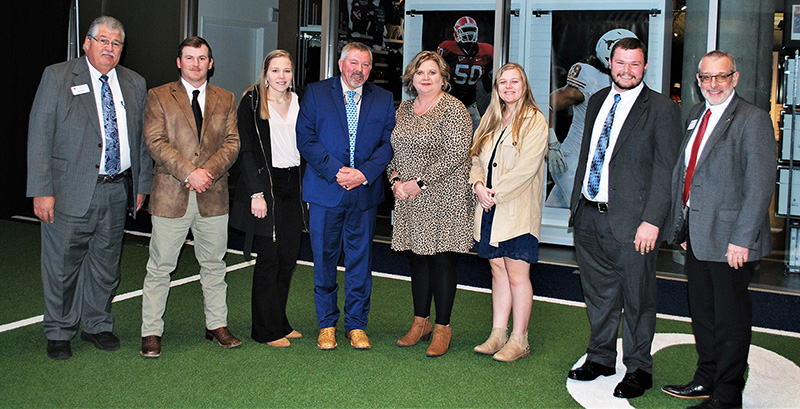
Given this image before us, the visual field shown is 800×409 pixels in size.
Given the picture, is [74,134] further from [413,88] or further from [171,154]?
[413,88]

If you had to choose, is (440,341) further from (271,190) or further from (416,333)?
(271,190)

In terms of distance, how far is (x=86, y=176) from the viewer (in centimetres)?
393

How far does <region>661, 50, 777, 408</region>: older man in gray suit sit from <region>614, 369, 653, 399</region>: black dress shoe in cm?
31

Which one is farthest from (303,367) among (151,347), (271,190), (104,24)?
(104,24)

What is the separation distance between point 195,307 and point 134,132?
4.75 feet

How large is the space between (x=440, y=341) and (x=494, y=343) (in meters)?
0.31

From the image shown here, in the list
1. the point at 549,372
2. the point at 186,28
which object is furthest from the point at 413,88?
the point at 186,28

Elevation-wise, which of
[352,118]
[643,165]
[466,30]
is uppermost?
[466,30]

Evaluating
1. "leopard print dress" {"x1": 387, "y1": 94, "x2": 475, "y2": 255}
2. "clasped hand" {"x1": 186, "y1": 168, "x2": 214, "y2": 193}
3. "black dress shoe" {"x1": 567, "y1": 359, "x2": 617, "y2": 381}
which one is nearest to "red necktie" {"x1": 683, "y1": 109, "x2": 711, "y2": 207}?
"black dress shoe" {"x1": 567, "y1": 359, "x2": 617, "y2": 381}

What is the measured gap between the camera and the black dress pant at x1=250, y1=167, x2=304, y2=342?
4.18 m

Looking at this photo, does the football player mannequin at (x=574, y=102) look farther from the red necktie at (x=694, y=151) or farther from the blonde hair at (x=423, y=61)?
the red necktie at (x=694, y=151)

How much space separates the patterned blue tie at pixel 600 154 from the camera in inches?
142

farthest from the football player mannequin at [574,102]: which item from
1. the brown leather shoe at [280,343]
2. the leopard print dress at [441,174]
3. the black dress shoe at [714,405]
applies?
the black dress shoe at [714,405]

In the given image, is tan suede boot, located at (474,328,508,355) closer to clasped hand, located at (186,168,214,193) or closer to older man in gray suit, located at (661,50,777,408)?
older man in gray suit, located at (661,50,777,408)
